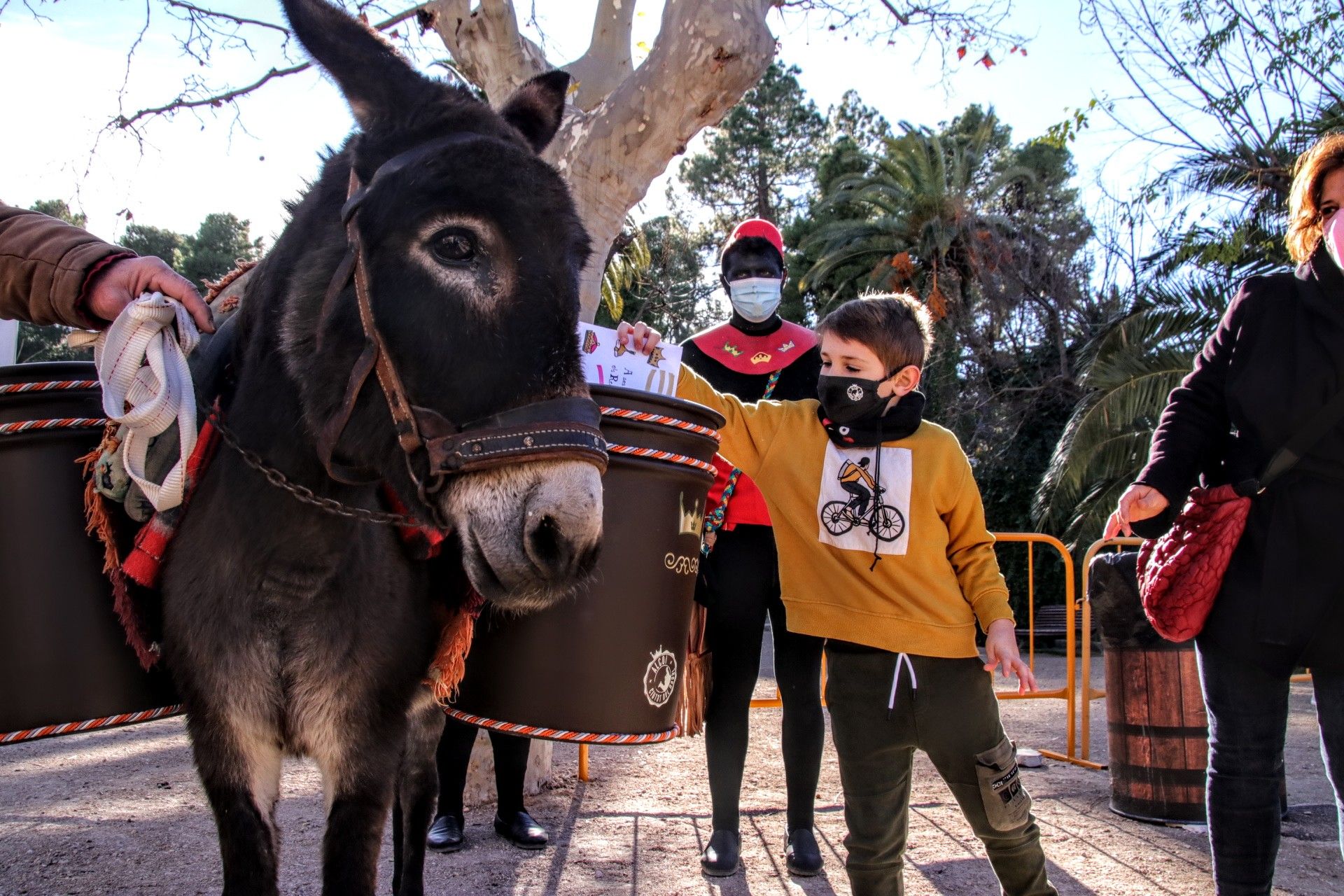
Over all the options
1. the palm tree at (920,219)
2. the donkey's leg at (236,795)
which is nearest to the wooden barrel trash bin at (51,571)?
the donkey's leg at (236,795)

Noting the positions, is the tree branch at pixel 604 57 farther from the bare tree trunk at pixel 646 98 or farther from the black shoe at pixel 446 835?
the black shoe at pixel 446 835

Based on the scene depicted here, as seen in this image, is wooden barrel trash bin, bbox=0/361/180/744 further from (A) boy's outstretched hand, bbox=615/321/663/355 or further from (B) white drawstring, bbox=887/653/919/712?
(B) white drawstring, bbox=887/653/919/712

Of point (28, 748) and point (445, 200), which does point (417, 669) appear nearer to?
point (445, 200)

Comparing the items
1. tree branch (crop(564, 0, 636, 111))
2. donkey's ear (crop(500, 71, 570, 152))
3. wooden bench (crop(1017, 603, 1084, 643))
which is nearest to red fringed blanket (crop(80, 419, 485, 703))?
donkey's ear (crop(500, 71, 570, 152))

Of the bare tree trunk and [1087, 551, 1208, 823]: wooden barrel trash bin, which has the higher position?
the bare tree trunk

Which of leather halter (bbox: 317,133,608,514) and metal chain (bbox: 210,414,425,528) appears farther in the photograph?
metal chain (bbox: 210,414,425,528)

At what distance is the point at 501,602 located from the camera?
72.4 inches

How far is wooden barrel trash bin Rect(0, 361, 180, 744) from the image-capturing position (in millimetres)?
2240

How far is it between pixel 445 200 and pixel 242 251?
21.1 meters

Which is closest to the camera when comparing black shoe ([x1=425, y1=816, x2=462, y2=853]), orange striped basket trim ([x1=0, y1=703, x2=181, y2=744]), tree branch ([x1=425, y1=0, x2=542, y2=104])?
orange striped basket trim ([x1=0, y1=703, x2=181, y2=744])

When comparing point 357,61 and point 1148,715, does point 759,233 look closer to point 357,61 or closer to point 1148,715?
point 357,61

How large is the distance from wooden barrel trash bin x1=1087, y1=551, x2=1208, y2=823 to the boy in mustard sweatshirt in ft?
7.20

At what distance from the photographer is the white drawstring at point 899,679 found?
8.88 ft

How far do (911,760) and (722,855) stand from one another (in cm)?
118
